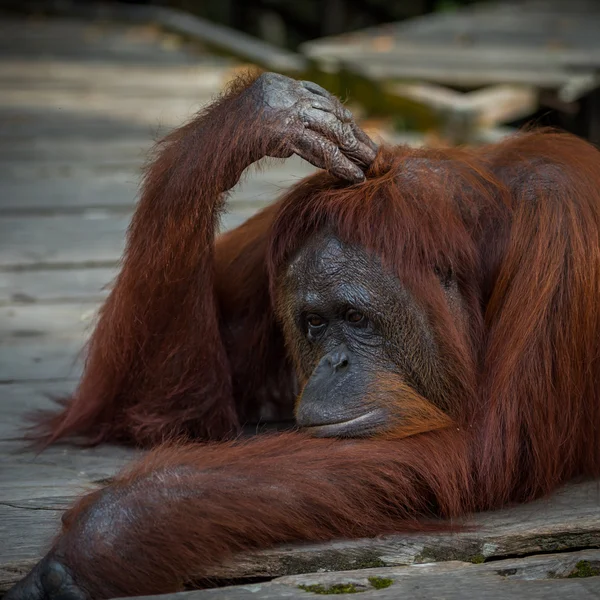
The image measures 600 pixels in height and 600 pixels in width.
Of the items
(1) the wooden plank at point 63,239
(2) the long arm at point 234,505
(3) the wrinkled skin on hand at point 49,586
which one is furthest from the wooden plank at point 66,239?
(3) the wrinkled skin on hand at point 49,586

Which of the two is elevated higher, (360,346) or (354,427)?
(360,346)

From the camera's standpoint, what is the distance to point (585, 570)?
9.01ft

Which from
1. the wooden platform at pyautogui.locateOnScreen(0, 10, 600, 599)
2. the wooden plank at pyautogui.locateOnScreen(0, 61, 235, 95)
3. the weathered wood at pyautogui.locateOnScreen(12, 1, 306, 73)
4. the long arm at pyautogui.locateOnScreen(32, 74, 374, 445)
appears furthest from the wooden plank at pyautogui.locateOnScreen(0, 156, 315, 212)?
the long arm at pyautogui.locateOnScreen(32, 74, 374, 445)

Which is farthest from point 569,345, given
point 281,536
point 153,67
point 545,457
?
point 153,67

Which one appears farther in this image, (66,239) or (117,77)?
(117,77)

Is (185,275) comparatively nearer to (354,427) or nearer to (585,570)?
(354,427)

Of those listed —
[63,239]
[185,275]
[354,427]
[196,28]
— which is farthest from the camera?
[196,28]

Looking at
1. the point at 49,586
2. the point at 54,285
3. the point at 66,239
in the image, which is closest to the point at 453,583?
the point at 49,586

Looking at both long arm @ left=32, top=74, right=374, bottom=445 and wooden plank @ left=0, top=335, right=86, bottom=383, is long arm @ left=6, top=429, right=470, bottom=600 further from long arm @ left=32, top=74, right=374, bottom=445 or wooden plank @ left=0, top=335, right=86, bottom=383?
wooden plank @ left=0, top=335, right=86, bottom=383

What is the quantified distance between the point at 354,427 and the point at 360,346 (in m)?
0.23

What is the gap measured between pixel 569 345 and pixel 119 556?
4.31 feet

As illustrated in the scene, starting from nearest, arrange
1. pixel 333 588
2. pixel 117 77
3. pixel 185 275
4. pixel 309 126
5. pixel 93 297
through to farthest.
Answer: pixel 333 588
pixel 309 126
pixel 185 275
pixel 93 297
pixel 117 77

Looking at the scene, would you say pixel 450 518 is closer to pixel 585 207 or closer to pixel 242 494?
pixel 242 494

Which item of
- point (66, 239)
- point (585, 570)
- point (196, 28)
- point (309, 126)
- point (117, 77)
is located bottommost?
point (585, 570)
